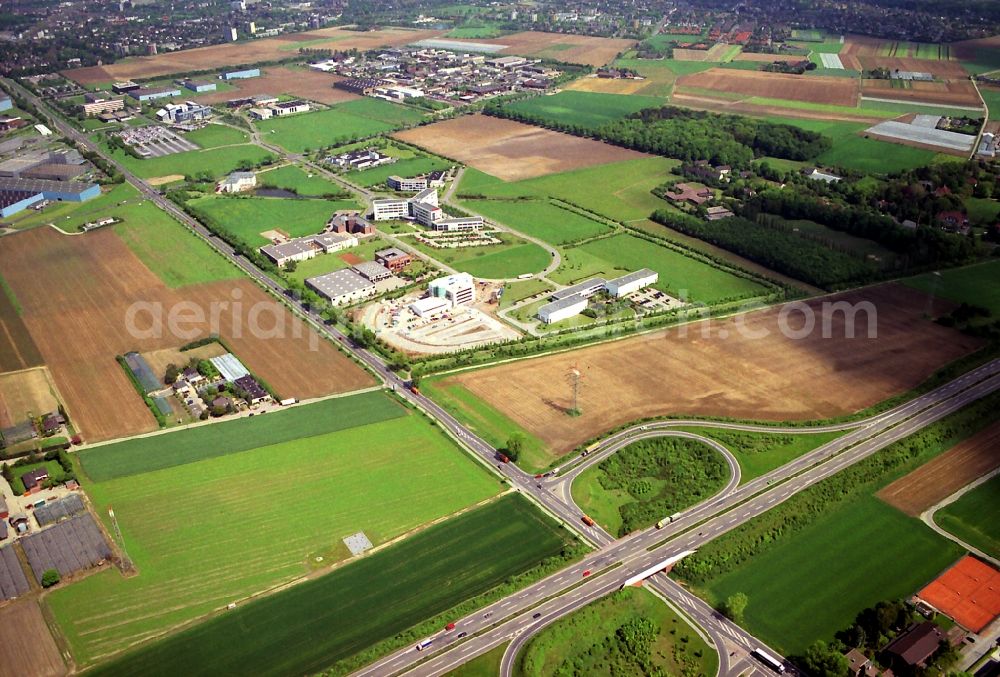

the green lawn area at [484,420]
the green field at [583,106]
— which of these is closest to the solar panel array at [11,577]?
the green lawn area at [484,420]

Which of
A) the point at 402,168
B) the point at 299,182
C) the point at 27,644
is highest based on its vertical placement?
the point at 402,168

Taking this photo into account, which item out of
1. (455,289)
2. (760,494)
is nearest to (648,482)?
(760,494)

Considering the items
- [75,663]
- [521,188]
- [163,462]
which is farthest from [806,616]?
[521,188]

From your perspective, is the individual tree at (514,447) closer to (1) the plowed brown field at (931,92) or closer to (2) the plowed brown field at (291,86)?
(2) the plowed brown field at (291,86)

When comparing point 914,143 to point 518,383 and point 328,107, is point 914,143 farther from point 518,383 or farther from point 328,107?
point 328,107

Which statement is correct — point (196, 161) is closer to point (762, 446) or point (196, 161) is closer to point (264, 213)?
point (264, 213)

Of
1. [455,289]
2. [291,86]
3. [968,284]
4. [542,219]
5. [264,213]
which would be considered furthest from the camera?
[291,86]
